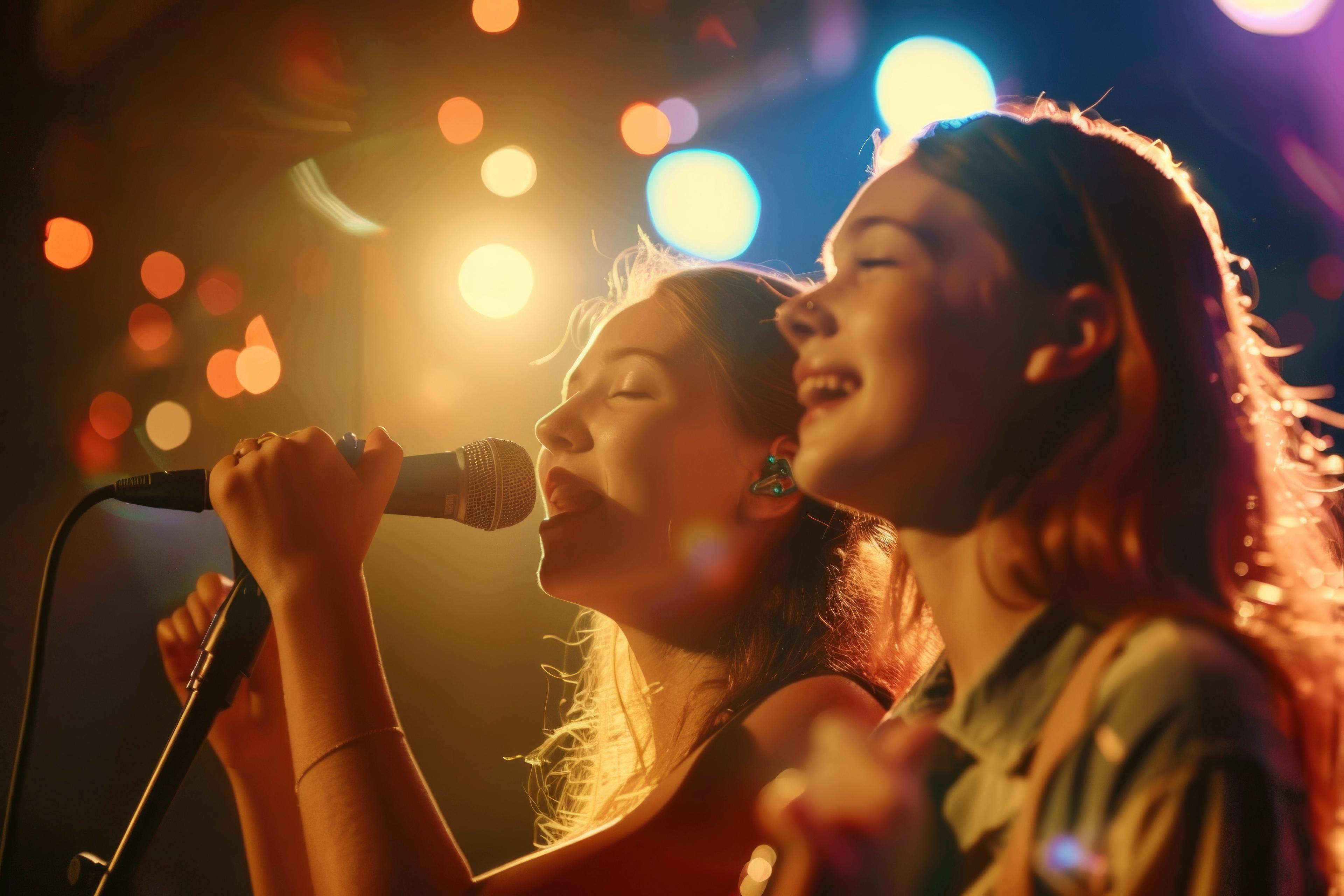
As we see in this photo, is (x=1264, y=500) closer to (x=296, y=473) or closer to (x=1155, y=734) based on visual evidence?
(x=1155, y=734)

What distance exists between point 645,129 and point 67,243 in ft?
4.42

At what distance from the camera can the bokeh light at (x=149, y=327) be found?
2.07 metres

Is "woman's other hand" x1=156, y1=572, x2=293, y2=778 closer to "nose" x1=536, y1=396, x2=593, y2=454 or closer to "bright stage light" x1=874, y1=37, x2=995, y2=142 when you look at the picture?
"nose" x1=536, y1=396, x2=593, y2=454

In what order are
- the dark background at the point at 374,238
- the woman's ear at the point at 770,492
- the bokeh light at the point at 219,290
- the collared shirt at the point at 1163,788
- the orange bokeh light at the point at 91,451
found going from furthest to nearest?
the bokeh light at the point at 219,290
the orange bokeh light at the point at 91,451
the dark background at the point at 374,238
the woman's ear at the point at 770,492
the collared shirt at the point at 1163,788

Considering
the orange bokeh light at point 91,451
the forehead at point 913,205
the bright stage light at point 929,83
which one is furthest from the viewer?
the orange bokeh light at point 91,451

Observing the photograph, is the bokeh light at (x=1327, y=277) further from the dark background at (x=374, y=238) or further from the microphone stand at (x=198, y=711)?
the microphone stand at (x=198, y=711)

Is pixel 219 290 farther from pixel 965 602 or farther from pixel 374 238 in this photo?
pixel 965 602

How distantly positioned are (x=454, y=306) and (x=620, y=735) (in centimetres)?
121

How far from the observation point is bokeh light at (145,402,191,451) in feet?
6.75

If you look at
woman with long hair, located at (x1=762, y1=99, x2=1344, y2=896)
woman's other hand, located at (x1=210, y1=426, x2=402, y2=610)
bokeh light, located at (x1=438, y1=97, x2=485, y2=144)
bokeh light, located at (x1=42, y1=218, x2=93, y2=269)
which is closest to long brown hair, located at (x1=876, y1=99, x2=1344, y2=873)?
woman with long hair, located at (x1=762, y1=99, x2=1344, y2=896)

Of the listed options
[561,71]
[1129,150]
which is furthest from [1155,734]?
[561,71]

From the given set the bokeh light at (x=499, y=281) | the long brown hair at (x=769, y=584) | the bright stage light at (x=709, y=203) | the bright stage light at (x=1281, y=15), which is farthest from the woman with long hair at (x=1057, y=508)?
the bokeh light at (x=499, y=281)

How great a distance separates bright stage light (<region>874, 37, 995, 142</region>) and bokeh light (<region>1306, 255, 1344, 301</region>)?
0.60 m

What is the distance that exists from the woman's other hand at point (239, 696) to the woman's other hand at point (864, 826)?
3.50ft
